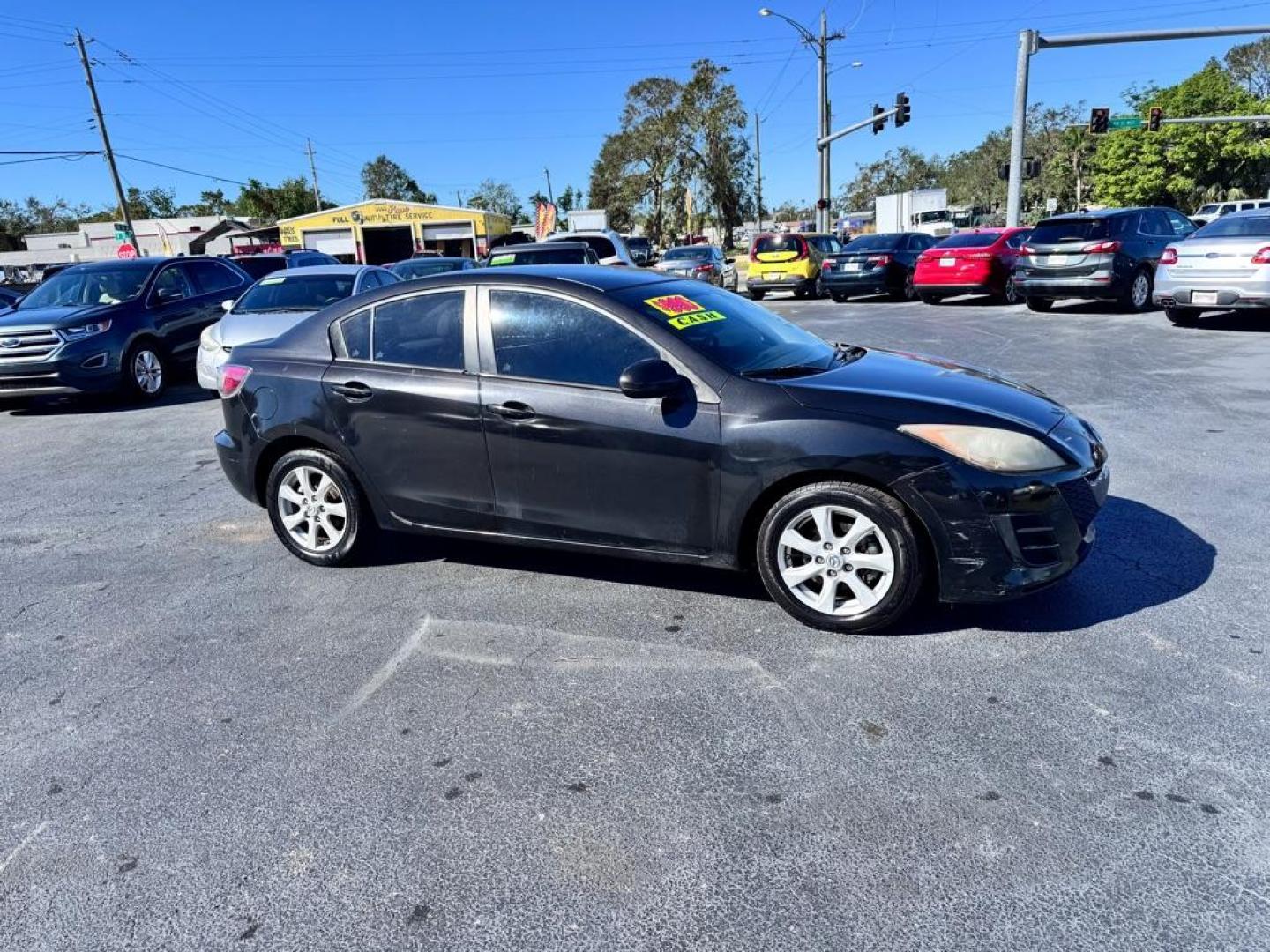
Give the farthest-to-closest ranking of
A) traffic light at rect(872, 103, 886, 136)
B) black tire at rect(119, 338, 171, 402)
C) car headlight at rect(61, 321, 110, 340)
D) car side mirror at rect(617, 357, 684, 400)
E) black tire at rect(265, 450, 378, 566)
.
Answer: traffic light at rect(872, 103, 886, 136)
black tire at rect(119, 338, 171, 402)
car headlight at rect(61, 321, 110, 340)
black tire at rect(265, 450, 378, 566)
car side mirror at rect(617, 357, 684, 400)

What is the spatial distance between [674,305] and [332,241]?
191 feet

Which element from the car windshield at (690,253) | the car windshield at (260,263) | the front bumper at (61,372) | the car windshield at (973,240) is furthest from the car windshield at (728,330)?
the car windshield at (690,253)

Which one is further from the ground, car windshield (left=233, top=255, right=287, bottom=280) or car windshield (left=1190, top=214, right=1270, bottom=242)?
car windshield (left=233, top=255, right=287, bottom=280)

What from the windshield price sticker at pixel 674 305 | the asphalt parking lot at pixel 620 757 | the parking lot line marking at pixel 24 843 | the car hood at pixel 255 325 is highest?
the windshield price sticker at pixel 674 305

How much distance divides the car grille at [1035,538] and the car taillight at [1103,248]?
12006 mm

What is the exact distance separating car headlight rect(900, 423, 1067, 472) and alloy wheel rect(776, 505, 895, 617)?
1.39 feet

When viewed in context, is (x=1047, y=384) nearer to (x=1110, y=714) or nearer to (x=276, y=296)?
(x=1110, y=714)

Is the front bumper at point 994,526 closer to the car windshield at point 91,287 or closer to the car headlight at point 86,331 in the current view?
the car headlight at point 86,331

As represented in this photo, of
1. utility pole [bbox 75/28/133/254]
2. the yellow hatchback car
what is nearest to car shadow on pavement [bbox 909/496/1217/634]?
the yellow hatchback car

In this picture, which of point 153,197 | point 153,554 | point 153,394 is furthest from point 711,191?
point 153,197

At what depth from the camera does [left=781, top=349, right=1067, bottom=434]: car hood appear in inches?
139

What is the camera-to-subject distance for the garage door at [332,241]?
56281mm

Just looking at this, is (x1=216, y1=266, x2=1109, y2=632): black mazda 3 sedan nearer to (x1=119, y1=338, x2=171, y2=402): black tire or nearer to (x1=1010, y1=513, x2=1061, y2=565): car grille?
(x1=1010, y1=513, x2=1061, y2=565): car grille

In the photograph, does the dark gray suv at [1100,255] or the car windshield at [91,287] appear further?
the dark gray suv at [1100,255]
